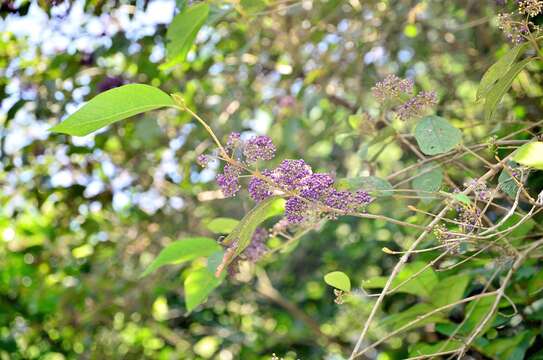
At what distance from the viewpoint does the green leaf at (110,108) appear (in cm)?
92

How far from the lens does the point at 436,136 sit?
972 mm

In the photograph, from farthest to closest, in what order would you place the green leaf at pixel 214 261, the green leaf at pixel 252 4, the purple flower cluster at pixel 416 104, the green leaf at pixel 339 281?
the green leaf at pixel 252 4 → the green leaf at pixel 214 261 → the purple flower cluster at pixel 416 104 → the green leaf at pixel 339 281

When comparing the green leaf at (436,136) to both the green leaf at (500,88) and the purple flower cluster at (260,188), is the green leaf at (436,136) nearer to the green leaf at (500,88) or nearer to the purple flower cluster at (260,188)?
the green leaf at (500,88)

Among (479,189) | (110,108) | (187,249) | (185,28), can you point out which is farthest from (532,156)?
(185,28)

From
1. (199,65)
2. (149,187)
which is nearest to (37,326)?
(149,187)

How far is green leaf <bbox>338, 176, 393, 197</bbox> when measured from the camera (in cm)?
101

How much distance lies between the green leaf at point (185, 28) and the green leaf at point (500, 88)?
55 centimetres

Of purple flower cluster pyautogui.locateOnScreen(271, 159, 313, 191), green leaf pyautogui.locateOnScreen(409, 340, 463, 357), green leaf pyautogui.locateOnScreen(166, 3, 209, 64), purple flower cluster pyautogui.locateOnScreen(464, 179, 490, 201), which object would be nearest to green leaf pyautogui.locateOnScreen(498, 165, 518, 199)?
purple flower cluster pyautogui.locateOnScreen(464, 179, 490, 201)

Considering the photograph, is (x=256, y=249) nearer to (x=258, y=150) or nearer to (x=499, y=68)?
(x=258, y=150)

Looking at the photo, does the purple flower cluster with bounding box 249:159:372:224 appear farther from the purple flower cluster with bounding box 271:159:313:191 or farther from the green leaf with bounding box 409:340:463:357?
the green leaf with bounding box 409:340:463:357

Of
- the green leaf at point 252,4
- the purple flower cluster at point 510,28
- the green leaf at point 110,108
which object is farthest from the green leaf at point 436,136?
the green leaf at point 252,4

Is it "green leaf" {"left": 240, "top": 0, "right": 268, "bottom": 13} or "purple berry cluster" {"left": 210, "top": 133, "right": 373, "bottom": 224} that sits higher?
"purple berry cluster" {"left": 210, "top": 133, "right": 373, "bottom": 224}

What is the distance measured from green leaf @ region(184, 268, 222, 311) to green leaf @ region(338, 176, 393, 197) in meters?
0.32

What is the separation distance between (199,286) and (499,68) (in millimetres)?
583
